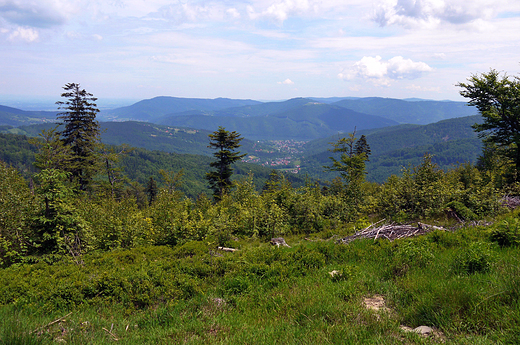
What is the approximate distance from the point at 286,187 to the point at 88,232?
10.2 meters

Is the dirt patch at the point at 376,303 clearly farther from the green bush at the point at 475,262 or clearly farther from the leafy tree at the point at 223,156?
the leafy tree at the point at 223,156

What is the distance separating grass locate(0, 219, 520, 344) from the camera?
352 cm

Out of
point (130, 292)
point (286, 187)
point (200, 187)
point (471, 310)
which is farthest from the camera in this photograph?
point (200, 187)

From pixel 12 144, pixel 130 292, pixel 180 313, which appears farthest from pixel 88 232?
pixel 12 144

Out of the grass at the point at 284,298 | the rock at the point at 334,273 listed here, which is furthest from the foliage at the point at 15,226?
the rock at the point at 334,273

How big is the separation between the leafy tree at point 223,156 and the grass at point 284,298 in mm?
24668

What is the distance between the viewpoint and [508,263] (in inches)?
189

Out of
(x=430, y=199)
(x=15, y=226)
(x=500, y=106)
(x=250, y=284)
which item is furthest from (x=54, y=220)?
(x=500, y=106)

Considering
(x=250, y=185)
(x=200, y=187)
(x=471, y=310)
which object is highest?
(x=471, y=310)

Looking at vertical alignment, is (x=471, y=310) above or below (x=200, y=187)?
above

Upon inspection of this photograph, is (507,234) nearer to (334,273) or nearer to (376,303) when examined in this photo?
(376,303)

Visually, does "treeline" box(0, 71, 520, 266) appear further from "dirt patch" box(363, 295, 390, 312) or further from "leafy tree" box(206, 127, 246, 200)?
"leafy tree" box(206, 127, 246, 200)

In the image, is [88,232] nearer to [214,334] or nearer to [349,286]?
[214,334]

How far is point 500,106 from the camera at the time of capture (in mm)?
20047
